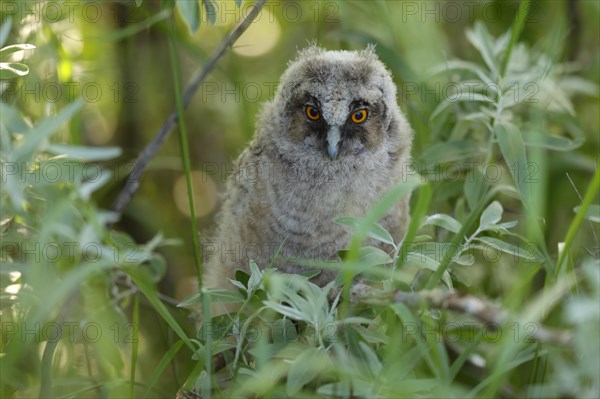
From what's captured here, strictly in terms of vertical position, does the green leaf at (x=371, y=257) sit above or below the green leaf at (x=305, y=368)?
above

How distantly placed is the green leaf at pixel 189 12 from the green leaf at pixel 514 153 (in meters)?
1.20

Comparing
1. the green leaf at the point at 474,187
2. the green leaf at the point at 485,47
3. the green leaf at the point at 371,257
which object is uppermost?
the green leaf at the point at 485,47

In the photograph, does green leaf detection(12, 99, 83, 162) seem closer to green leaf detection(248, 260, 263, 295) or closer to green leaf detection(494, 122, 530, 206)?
green leaf detection(248, 260, 263, 295)

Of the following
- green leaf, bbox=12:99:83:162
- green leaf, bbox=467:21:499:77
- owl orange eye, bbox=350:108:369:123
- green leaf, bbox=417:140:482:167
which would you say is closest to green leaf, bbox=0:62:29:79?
green leaf, bbox=12:99:83:162

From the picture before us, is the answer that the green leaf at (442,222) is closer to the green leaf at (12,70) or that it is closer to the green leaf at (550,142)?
the green leaf at (550,142)

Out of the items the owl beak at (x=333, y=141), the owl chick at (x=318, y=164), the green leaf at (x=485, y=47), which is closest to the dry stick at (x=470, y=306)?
the owl chick at (x=318, y=164)

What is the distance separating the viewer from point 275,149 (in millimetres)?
3584

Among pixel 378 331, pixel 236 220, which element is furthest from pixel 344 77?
pixel 378 331

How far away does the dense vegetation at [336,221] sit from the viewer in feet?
7.08

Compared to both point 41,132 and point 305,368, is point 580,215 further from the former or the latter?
point 41,132

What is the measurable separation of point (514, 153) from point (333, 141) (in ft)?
2.84

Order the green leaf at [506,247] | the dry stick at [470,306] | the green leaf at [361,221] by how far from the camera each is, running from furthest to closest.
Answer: the green leaf at [506,247] → the green leaf at [361,221] → the dry stick at [470,306]

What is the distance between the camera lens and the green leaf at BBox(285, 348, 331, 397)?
2.11 meters

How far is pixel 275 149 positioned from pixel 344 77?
474 millimetres
